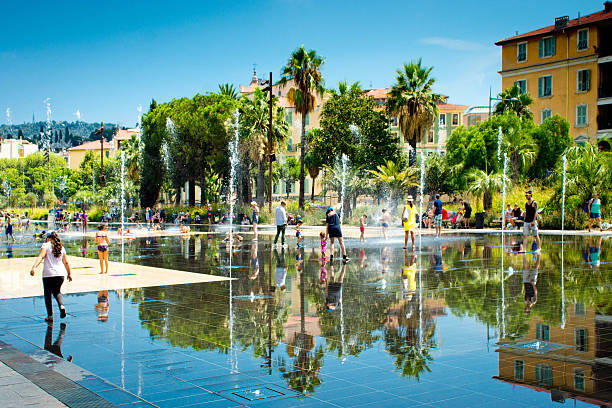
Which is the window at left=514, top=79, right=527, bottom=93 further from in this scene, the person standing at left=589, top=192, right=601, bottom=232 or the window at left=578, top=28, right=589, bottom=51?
the person standing at left=589, top=192, right=601, bottom=232

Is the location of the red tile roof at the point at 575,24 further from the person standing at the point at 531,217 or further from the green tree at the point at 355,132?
the person standing at the point at 531,217

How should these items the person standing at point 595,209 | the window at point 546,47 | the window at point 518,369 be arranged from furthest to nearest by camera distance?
the window at point 546,47
the person standing at point 595,209
the window at point 518,369

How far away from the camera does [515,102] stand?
2117 inches

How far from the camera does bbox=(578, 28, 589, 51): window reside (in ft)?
176

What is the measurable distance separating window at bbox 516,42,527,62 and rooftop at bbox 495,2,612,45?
786mm

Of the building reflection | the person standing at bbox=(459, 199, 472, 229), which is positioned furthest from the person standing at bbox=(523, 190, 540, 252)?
the person standing at bbox=(459, 199, 472, 229)

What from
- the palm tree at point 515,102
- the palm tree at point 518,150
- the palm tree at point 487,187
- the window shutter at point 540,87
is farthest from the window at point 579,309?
the window shutter at point 540,87

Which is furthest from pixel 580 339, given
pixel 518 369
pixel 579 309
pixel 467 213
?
pixel 467 213

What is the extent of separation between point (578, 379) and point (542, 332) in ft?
7.16

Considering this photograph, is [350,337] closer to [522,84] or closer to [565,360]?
[565,360]

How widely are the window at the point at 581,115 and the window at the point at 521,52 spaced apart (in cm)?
777

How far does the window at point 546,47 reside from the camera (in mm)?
57094

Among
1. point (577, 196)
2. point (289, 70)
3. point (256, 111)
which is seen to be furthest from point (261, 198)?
point (577, 196)

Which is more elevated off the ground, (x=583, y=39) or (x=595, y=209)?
(x=583, y=39)
